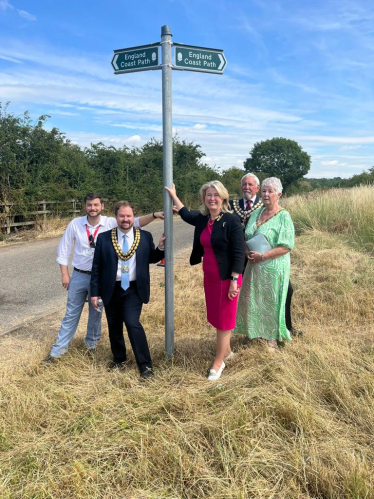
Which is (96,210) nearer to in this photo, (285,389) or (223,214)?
(223,214)

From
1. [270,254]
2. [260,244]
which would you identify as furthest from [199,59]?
[270,254]

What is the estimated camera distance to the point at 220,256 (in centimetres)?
339

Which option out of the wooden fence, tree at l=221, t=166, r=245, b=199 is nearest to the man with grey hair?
the wooden fence

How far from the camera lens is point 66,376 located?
3.48 m

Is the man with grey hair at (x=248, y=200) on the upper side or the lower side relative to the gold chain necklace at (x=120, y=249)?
upper

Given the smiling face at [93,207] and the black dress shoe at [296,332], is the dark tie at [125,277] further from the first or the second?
the black dress shoe at [296,332]

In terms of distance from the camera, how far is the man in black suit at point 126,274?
3.53 meters

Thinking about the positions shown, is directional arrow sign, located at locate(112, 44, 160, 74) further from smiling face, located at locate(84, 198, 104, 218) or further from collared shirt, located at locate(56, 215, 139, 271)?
collared shirt, located at locate(56, 215, 139, 271)

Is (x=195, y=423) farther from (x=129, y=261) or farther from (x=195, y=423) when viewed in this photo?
(x=129, y=261)

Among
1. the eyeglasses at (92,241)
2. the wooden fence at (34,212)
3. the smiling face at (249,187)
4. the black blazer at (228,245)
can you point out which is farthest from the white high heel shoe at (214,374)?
the wooden fence at (34,212)

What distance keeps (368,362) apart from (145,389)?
72.6 inches

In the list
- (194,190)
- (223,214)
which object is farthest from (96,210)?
(194,190)

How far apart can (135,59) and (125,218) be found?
1337 mm

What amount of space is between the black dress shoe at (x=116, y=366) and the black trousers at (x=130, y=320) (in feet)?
0.54
